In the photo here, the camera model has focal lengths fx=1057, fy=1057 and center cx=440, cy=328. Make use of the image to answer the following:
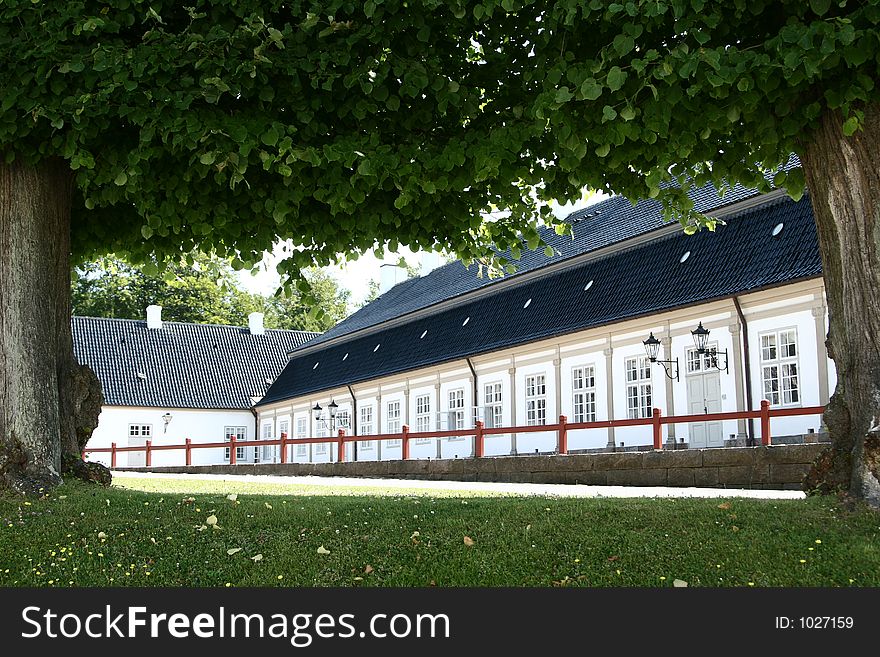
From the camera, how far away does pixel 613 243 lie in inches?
1129

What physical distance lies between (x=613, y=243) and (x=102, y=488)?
19.7m

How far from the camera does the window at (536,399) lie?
3147cm

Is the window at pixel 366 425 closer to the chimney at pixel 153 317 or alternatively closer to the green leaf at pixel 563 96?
the chimney at pixel 153 317

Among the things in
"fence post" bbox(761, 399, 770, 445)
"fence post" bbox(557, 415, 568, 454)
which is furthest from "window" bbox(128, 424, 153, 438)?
"fence post" bbox(761, 399, 770, 445)

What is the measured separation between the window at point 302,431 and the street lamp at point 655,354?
22.7 meters

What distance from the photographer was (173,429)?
2047 inches

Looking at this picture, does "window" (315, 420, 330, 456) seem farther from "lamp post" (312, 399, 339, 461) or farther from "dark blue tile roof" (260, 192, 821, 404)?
"dark blue tile roof" (260, 192, 821, 404)

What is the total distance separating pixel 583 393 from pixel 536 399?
7.87ft

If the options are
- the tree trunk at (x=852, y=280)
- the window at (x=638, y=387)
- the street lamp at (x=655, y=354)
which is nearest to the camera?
the tree trunk at (x=852, y=280)

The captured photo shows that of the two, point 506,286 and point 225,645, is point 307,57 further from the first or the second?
point 506,286

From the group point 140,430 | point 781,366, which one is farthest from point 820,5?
point 140,430

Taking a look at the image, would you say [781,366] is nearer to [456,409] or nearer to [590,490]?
[590,490]

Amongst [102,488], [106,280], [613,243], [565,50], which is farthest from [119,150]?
[106,280]

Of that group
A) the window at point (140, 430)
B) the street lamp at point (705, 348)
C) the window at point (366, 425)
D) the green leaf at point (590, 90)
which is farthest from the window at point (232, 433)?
the green leaf at point (590, 90)
